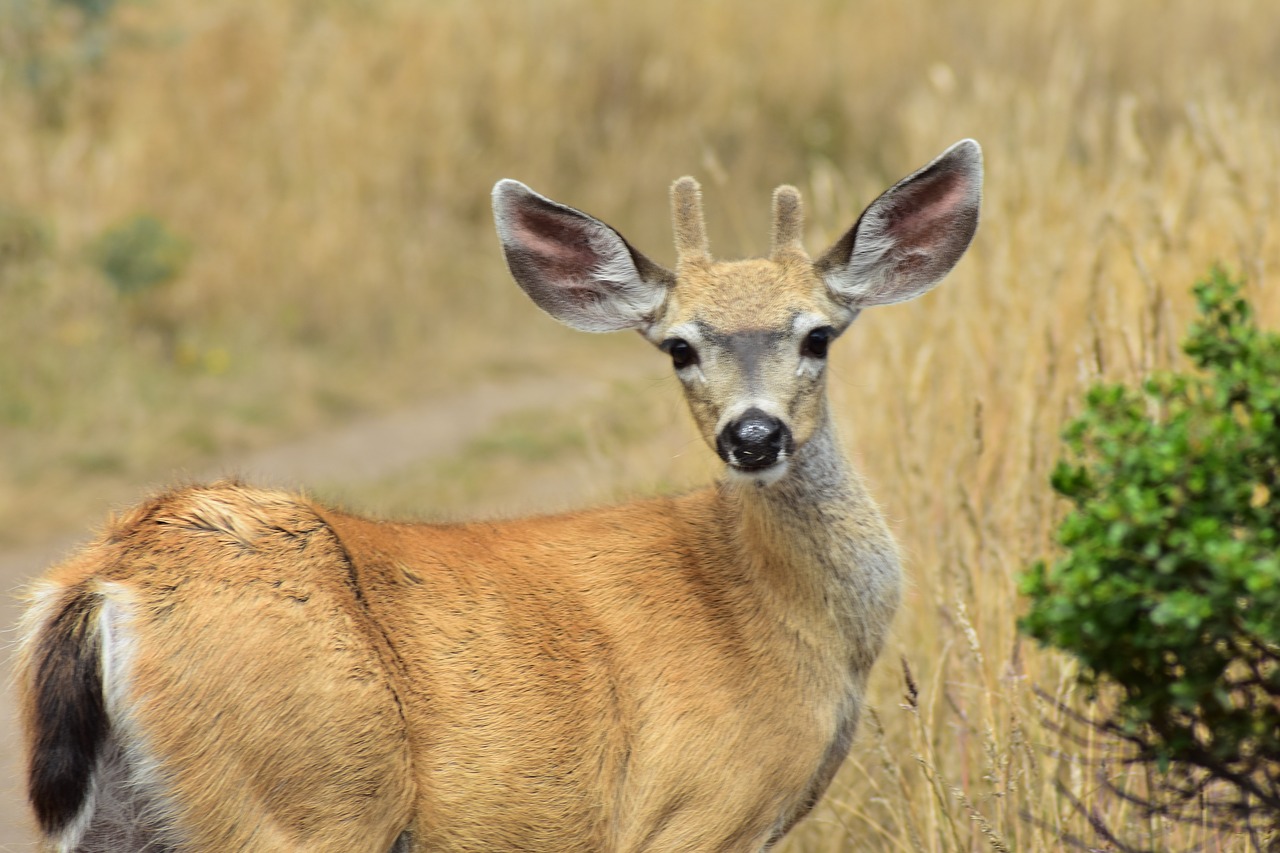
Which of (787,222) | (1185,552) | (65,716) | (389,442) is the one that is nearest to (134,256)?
(389,442)

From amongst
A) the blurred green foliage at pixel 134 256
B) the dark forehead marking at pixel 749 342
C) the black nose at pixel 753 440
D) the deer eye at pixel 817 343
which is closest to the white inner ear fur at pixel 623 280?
the dark forehead marking at pixel 749 342

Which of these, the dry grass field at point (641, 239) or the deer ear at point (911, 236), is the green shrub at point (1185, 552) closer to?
the dry grass field at point (641, 239)

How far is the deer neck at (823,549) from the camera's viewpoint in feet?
12.6

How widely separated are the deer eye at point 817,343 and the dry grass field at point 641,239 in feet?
2.13

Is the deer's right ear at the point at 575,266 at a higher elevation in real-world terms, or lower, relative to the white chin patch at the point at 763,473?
higher

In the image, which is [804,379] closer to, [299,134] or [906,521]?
[906,521]

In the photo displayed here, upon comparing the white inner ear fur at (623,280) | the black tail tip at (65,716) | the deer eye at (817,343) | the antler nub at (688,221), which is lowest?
the black tail tip at (65,716)

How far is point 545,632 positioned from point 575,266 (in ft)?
3.61

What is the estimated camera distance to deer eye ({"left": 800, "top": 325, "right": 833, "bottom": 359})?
384 cm

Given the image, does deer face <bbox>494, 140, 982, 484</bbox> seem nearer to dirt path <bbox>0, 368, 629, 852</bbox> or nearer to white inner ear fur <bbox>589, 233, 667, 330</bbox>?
white inner ear fur <bbox>589, 233, 667, 330</bbox>

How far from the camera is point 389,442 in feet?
31.1

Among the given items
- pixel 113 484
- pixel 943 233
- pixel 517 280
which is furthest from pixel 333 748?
pixel 113 484

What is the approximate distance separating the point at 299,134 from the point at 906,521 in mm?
7790

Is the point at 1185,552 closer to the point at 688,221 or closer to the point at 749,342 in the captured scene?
the point at 749,342
